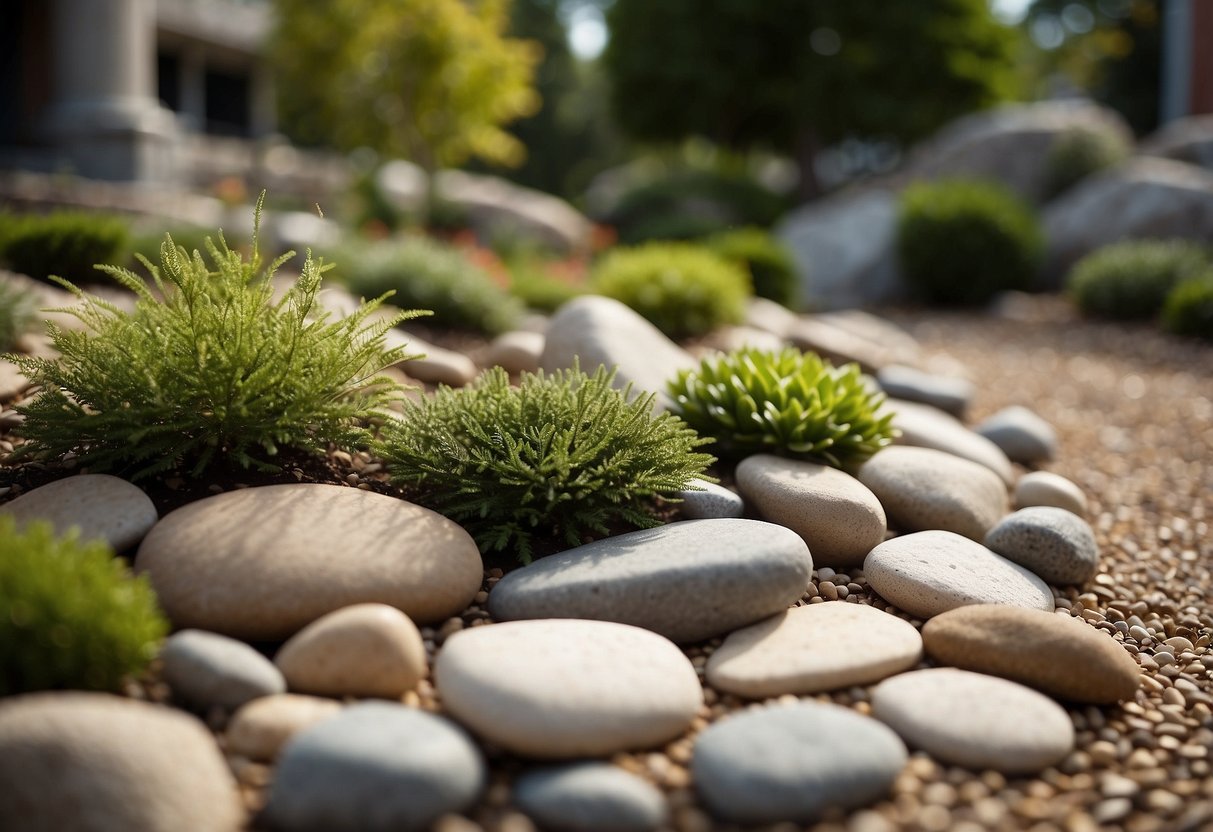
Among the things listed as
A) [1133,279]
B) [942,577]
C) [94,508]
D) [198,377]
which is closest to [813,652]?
[942,577]

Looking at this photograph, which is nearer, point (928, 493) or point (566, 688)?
point (566, 688)

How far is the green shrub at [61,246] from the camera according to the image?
240 inches

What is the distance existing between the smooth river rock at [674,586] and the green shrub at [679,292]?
3756 millimetres

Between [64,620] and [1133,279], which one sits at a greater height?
[1133,279]

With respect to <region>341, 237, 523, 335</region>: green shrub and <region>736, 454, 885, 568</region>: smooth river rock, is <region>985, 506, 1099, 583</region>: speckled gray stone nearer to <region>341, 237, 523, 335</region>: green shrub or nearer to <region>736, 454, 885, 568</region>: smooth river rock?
<region>736, 454, 885, 568</region>: smooth river rock

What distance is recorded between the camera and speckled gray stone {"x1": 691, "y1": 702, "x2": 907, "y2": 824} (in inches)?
93.2

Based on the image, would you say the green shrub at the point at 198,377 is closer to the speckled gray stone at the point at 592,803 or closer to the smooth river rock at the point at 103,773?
the smooth river rock at the point at 103,773

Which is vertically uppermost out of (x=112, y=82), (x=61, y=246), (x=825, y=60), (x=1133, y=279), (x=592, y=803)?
(x=825, y=60)

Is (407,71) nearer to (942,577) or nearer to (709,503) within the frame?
(709,503)

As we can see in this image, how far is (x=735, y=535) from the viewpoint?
3.42 meters

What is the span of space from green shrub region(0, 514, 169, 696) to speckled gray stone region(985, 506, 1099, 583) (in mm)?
3313

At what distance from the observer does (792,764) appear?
2426 mm

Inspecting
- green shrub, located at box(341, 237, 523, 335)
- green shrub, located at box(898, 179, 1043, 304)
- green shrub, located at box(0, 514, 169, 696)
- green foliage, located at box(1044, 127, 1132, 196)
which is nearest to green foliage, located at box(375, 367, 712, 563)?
green shrub, located at box(0, 514, 169, 696)

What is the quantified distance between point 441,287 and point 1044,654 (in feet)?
15.6
